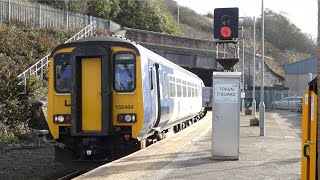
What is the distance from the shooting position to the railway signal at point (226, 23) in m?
11.7

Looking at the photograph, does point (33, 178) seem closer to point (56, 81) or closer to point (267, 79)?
point (56, 81)

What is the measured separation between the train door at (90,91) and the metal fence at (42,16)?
55.0 feet

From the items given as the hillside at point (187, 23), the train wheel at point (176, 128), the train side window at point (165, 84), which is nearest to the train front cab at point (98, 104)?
the train side window at point (165, 84)

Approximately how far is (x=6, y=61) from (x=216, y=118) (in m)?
12.6

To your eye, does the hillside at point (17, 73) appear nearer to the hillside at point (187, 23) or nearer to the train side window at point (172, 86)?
the train side window at point (172, 86)

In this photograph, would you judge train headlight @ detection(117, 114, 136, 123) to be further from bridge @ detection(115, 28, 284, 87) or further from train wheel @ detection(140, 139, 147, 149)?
bridge @ detection(115, 28, 284, 87)

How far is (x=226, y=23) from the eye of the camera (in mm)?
11898

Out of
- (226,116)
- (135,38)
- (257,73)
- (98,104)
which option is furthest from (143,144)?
(257,73)

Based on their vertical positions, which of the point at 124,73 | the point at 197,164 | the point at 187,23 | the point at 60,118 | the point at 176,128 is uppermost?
the point at 187,23

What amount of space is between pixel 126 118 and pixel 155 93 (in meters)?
1.83

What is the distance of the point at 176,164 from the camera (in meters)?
10.6

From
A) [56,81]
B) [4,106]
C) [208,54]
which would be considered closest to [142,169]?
[56,81]

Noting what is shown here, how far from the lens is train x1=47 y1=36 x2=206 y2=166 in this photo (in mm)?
11125

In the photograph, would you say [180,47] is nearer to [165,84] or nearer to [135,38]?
[135,38]
